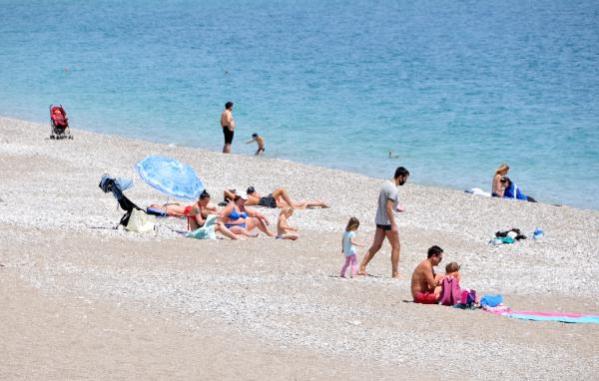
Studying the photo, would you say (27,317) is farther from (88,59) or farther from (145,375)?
(88,59)

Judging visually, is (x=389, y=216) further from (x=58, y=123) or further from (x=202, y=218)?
(x=58, y=123)

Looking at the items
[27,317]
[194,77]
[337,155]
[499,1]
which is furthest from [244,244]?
[499,1]

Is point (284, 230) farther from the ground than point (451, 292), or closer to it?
farther from the ground

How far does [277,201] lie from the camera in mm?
21047

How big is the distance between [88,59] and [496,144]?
2678cm

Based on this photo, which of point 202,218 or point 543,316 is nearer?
point 543,316

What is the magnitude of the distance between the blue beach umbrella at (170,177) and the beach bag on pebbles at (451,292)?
574cm

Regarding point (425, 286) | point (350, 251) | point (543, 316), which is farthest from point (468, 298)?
point (350, 251)

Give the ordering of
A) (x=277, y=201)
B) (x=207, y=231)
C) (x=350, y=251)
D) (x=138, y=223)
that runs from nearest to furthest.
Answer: (x=350, y=251), (x=138, y=223), (x=207, y=231), (x=277, y=201)

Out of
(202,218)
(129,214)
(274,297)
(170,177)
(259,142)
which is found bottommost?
→ (274,297)

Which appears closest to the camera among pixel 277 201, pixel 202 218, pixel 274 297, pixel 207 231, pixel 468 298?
pixel 274 297

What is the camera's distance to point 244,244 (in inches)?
674

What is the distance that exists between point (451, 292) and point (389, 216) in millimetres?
1656

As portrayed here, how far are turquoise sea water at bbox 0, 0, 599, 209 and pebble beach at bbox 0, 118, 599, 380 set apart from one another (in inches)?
331
